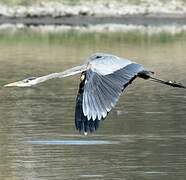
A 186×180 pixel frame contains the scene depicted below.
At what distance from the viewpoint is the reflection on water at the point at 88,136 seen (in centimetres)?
925

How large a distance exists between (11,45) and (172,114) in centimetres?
1342

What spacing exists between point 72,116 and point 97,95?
287 inches

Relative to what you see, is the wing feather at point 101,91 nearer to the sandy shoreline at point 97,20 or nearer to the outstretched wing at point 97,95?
the outstretched wing at point 97,95

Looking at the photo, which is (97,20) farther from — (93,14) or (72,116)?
(72,116)

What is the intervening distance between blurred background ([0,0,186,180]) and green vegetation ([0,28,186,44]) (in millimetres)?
28

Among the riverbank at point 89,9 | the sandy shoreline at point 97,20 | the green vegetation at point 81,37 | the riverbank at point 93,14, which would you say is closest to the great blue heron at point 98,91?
the green vegetation at point 81,37

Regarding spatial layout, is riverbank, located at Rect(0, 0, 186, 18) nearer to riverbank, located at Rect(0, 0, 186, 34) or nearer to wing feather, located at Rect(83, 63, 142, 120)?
riverbank, located at Rect(0, 0, 186, 34)

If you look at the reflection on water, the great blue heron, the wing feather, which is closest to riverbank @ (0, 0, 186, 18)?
the reflection on water

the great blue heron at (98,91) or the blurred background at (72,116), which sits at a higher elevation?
the great blue heron at (98,91)

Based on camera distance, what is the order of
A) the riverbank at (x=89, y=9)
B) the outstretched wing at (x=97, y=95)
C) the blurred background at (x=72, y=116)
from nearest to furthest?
the outstretched wing at (x=97, y=95) < the blurred background at (x=72, y=116) < the riverbank at (x=89, y=9)

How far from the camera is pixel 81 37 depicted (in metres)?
29.2

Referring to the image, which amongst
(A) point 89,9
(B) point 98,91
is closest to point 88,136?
(B) point 98,91

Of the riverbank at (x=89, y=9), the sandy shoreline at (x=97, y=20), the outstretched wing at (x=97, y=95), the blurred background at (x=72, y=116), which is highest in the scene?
the outstretched wing at (x=97, y=95)

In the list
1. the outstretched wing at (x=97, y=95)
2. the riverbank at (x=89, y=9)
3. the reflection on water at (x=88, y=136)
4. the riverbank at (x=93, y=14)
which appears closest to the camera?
→ the outstretched wing at (x=97, y=95)
